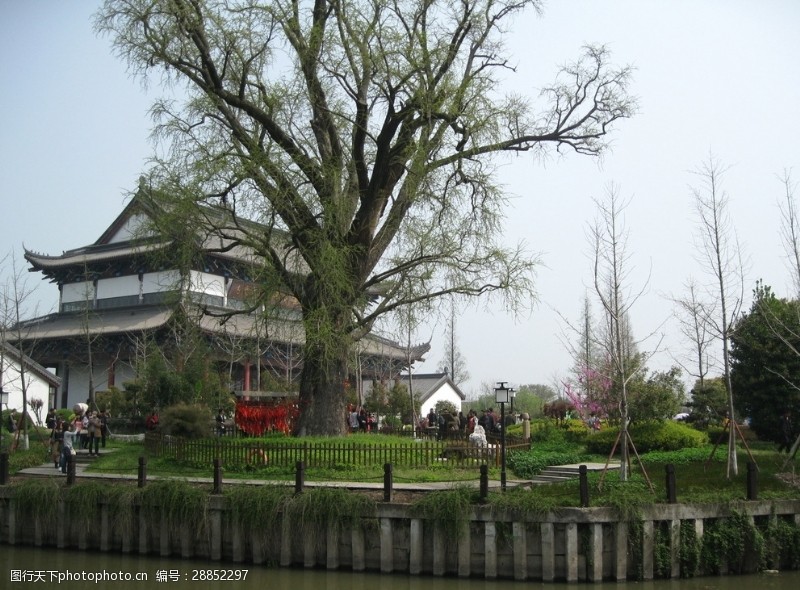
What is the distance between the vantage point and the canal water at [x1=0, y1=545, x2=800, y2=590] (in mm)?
14102

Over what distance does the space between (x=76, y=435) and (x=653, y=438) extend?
16.3m

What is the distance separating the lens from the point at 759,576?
48.5 ft

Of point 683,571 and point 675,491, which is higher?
point 675,491

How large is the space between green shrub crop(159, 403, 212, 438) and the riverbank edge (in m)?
5.72

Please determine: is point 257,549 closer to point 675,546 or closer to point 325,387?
point 325,387

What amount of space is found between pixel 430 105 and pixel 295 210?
13.6ft

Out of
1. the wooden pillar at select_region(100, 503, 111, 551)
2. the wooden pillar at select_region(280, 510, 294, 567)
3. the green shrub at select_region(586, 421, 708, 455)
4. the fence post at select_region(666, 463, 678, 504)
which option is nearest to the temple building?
the green shrub at select_region(586, 421, 708, 455)

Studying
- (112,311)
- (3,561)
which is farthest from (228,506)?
(112,311)

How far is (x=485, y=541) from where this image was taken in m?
14.6

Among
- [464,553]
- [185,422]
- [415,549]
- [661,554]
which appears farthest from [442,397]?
[661,554]

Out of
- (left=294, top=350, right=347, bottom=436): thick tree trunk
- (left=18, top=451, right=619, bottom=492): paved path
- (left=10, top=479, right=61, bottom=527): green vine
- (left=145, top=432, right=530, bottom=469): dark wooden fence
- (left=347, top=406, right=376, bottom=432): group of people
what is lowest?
(left=10, top=479, right=61, bottom=527): green vine

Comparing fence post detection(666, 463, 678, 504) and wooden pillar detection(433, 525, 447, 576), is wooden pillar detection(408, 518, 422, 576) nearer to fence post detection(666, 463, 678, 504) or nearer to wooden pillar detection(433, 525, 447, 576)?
wooden pillar detection(433, 525, 447, 576)

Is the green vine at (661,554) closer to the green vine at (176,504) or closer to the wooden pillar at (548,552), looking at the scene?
the wooden pillar at (548,552)

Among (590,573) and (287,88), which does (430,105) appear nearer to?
(287,88)
